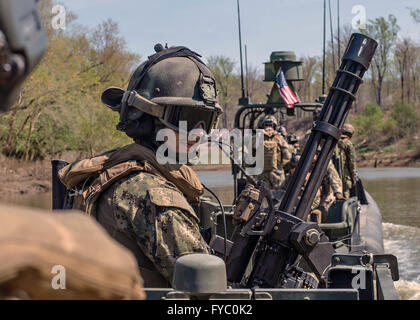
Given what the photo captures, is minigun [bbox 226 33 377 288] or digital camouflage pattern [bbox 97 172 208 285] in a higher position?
digital camouflage pattern [bbox 97 172 208 285]

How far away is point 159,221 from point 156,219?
0.05 feet

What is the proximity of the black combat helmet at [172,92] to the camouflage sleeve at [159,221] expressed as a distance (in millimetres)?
490

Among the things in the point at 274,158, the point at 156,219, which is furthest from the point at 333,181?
the point at 156,219

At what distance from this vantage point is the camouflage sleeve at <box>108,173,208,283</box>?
2512mm

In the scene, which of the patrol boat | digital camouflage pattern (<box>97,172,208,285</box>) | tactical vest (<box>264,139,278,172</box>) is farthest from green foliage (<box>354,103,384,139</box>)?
digital camouflage pattern (<box>97,172,208,285</box>)

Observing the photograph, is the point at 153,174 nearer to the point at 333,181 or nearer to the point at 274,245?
the point at 274,245

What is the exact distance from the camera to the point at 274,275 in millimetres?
3494

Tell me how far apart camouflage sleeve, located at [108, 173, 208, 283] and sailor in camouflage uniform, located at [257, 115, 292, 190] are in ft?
25.1

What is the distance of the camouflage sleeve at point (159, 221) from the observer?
98.9 inches

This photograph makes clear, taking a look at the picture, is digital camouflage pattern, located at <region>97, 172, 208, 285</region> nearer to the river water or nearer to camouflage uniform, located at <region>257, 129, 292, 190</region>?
the river water
